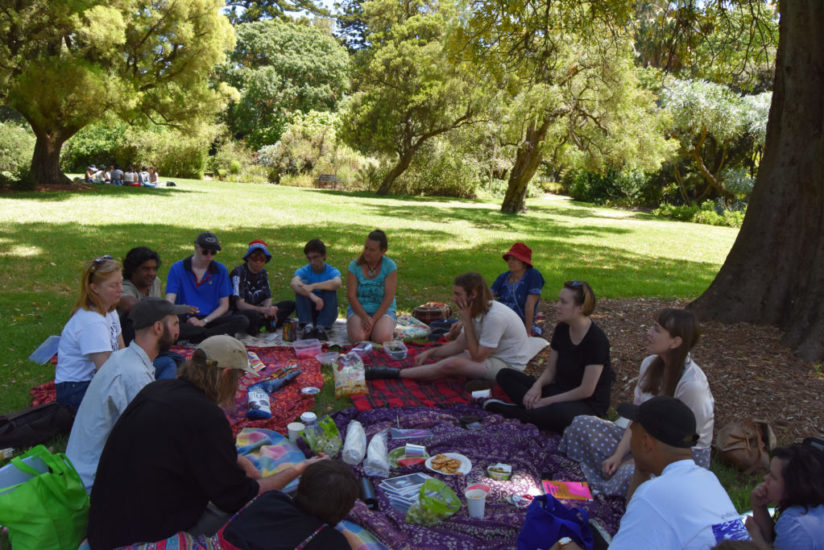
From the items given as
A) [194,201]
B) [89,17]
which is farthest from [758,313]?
[89,17]

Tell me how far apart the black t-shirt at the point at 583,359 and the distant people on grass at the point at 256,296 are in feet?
12.2

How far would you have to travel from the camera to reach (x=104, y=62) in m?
20.4

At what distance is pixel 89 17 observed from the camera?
1884 centimetres

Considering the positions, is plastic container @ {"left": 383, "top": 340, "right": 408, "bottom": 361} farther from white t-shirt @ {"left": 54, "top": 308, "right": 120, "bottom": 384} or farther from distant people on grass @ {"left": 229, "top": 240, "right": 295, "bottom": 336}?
white t-shirt @ {"left": 54, "top": 308, "right": 120, "bottom": 384}

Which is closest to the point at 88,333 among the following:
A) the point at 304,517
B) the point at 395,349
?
the point at 304,517

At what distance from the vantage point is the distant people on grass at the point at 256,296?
23.1ft

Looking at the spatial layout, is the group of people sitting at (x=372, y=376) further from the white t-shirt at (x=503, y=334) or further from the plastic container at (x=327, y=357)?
the plastic container at (x=327, y=357)

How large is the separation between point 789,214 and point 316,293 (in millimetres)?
5670

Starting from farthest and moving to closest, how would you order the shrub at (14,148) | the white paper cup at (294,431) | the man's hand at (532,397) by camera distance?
the shrub at (14,148) → the man's hand at (532,397) → the white paper cup at (294,431)

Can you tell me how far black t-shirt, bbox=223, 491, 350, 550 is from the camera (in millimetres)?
2615

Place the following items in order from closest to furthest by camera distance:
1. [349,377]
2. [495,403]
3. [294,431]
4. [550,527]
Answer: [550,527] < [294,431] < [495,403] < [349,377]

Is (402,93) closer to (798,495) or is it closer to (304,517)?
(304,517)

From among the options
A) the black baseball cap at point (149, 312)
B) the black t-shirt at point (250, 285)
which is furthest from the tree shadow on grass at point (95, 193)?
the black baseball cap at point (149, 312)

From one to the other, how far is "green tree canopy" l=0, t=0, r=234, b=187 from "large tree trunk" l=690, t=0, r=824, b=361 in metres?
19.7
